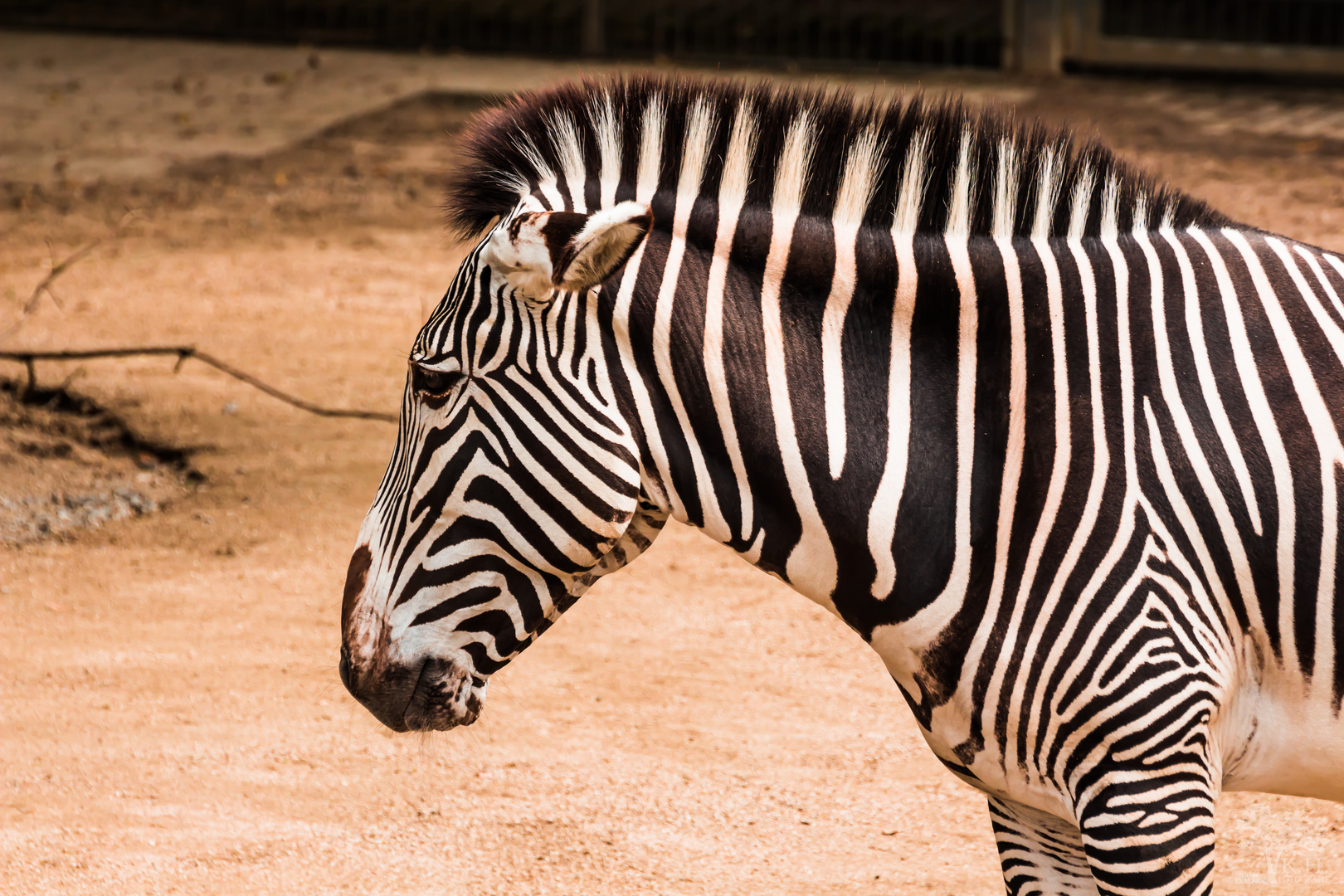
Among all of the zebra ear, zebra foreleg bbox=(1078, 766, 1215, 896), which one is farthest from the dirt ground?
zebra foreleg bbox=(1078, 766, 1215, 896)

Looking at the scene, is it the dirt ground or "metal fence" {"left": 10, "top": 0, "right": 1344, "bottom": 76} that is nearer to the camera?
the dirt ground

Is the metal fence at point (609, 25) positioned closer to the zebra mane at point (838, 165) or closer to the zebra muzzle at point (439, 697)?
the zebra mane at point (838, 165)

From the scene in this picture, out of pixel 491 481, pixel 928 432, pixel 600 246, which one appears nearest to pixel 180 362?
pixel 491 481

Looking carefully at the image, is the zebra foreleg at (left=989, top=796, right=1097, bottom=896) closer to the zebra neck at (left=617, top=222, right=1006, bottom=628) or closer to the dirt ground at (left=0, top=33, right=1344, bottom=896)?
the zebra neck at (left=617, top=222, right=1006, bottom=628)

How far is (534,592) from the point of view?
218cm

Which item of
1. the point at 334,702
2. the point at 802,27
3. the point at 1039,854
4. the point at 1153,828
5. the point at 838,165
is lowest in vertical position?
the point at 334,702

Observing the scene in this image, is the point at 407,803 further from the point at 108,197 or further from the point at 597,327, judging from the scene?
the point at 108,197

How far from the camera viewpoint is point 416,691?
2.18 meters

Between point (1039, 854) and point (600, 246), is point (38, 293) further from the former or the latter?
point (1039, 854)

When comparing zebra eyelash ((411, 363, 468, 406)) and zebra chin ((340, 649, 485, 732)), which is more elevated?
zebra eyelash ((411, 363, 468, 406))

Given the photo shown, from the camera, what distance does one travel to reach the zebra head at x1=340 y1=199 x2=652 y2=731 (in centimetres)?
209

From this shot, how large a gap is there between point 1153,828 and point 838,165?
3.85 ft

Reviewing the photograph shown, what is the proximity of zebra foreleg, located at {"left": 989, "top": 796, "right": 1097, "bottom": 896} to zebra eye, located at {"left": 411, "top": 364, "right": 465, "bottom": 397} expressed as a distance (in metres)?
1.22

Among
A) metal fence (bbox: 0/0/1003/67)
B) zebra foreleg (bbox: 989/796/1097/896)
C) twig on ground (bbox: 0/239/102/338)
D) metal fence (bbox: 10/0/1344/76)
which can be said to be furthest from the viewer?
metal fence (bbox: 0/0/1003/67)
